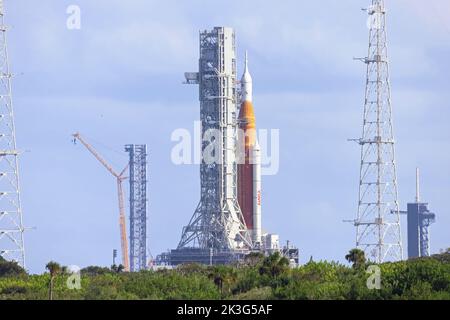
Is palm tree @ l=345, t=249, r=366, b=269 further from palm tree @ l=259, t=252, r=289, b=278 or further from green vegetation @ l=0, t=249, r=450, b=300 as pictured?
palm tree @ l=259, t=252, r=289, b=278

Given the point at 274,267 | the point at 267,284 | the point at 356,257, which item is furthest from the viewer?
the point at 356,257

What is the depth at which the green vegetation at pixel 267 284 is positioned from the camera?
146 metres

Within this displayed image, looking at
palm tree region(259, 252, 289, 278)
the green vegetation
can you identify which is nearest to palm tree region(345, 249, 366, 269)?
the green vegetation

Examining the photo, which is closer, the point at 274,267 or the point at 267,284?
the point at 267,284

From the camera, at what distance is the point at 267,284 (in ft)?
530

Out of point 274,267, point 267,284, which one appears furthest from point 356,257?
point 267,284

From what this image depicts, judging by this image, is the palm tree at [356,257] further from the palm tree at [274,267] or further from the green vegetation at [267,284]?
the palm tree at [274,267]

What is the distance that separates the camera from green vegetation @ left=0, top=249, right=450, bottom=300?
146250 millimetres

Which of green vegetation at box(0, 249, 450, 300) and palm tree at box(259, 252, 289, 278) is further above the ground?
palm tree at box(259, 252, 289, 278)

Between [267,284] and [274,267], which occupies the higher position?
[274,267]

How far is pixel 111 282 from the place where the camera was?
568 ft

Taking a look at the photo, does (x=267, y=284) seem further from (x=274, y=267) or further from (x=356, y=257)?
(x=356, y=257)

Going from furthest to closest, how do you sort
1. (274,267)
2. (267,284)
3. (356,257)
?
(356,257), (274,267), (267,284)
